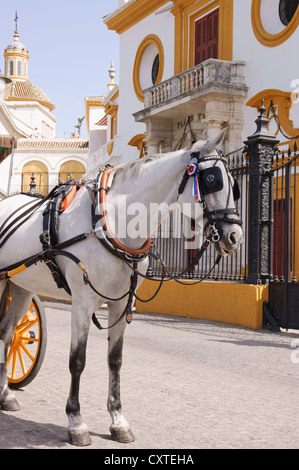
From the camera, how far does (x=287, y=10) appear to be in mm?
16219

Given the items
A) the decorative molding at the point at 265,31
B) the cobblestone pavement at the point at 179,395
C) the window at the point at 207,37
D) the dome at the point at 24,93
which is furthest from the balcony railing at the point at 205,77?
the dome at the point at 24,93

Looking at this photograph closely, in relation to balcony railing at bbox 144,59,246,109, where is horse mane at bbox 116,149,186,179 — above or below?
below

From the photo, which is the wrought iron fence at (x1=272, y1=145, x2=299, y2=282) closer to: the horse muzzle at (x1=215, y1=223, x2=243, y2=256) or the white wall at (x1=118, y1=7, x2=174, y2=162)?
the horse muzzle at (x1=215, y1=223, x2=243, y2=256)

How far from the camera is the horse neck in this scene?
4.15m

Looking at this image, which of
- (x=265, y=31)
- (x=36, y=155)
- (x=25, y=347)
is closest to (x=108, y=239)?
(x=25, y=347)

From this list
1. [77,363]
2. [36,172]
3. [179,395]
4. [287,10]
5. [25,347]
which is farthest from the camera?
[36,172]

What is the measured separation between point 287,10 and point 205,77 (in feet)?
9.25

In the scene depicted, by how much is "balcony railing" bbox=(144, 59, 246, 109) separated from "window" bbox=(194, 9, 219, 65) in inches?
47.5

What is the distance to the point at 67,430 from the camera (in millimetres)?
4082

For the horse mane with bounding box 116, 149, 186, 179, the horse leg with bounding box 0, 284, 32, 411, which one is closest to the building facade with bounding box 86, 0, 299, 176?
the horse leg with bounding box 0, 284, 32, 411

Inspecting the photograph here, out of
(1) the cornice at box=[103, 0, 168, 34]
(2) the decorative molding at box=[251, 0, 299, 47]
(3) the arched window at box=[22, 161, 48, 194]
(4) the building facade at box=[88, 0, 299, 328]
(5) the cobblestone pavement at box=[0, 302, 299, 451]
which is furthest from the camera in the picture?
(3) the arched window at box=[22, 161, 48, 194]

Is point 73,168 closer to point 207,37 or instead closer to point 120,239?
point 207,37

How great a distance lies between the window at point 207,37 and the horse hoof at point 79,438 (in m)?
16.0
